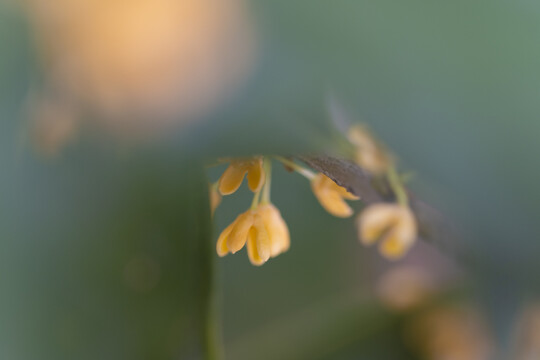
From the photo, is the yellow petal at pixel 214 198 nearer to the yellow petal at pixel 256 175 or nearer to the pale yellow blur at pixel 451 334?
the yellow petal at pixel 256 175

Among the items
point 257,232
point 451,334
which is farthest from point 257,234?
point 451,334

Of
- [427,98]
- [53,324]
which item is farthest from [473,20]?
[53,324]

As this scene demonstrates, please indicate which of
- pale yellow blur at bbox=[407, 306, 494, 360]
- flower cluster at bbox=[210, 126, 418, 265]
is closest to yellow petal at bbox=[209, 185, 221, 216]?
flower cluster at bbox=[210, 126, 418, 265]

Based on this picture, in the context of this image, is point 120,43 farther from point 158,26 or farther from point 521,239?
point 521,239

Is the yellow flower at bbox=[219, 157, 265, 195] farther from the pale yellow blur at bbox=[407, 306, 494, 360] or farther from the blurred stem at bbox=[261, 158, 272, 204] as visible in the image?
the pale yellow blur at bbox=[407, 306, 494, 360]

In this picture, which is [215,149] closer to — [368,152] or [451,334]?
[368,152]

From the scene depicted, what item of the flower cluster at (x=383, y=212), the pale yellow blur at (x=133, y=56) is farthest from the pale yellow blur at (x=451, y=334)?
the pale yellow blur at (x=133, y=56)
